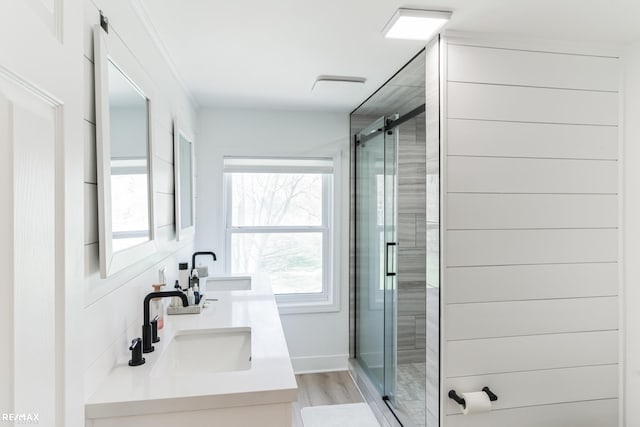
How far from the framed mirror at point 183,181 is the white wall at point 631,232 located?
2.44 metres

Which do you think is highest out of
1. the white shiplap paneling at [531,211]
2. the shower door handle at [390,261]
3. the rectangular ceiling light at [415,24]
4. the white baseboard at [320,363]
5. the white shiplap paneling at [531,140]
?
the rectangular ceiling light at [415,24]

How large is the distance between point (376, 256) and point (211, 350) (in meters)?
1.53

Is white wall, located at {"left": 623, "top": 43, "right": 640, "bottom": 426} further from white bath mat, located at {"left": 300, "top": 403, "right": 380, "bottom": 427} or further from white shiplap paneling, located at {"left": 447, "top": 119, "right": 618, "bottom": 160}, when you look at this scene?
white bath mat, located at {"left": 300, "top": 403, "right": 380, "bottom": 427}

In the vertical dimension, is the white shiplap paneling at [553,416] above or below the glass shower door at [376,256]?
below

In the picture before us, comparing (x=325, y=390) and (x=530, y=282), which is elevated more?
(x=530, y=282)

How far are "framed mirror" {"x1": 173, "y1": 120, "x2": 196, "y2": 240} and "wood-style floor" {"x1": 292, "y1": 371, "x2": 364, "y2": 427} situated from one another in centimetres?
155

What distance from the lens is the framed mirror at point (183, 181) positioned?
2303 millimetres

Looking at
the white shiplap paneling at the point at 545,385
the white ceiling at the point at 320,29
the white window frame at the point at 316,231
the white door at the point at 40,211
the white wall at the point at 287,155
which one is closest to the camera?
the white door at the point at 40,211

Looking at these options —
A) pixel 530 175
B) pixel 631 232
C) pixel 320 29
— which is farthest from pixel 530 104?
pixel 320 29

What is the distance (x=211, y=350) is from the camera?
1.86 m

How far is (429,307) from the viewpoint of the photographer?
6.51 ft

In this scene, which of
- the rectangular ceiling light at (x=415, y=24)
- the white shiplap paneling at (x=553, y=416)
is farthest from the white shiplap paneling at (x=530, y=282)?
the rectangular ceiling light at (x=415, y=24)

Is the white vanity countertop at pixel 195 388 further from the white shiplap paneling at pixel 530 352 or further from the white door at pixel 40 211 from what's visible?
the white shiplap paneling at pixel 530 352

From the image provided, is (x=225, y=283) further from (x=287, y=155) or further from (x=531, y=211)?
(x=531, y=211)
